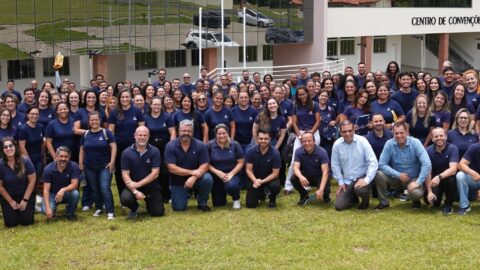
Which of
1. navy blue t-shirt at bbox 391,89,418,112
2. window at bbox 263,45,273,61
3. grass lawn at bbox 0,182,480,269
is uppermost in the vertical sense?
window at bbox 263,45,273,61

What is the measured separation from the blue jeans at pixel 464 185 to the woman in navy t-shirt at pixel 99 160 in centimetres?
476

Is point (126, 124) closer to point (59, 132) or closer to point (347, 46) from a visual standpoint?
point (59, 132)

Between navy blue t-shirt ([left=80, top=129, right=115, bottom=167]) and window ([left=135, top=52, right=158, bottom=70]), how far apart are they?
23.3 metres

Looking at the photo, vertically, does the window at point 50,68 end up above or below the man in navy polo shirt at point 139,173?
above

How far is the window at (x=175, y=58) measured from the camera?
33312mm

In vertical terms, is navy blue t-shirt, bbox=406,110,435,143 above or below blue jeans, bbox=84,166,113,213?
above

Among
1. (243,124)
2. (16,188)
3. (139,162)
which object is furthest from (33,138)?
(243,124)

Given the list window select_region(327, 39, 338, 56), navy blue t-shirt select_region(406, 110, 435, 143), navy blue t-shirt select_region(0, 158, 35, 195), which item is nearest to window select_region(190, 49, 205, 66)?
window select_region(327, 39, 338, 56)

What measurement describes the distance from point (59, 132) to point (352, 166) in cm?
435

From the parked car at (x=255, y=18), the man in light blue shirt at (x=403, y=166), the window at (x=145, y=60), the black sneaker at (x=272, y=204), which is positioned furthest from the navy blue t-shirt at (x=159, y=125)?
the window at (x=145, y=60)

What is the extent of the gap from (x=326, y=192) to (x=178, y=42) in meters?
20.7

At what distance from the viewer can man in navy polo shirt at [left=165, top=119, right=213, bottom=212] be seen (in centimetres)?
940

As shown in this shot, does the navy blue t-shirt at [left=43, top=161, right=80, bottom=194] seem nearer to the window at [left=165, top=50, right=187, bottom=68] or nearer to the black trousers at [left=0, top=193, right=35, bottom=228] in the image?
the black trousers at [left=0, top=193, right=35, bottom=228]

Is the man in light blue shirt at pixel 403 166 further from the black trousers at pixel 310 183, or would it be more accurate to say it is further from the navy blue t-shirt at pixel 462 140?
the black trousers at pixel 310 183
